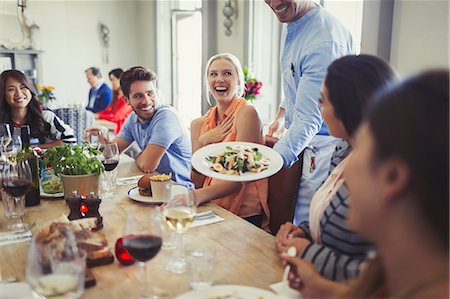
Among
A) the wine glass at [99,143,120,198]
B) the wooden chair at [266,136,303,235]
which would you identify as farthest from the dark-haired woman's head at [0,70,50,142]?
the wooden chair at [266,136,303,235]

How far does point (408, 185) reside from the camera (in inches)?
23.0

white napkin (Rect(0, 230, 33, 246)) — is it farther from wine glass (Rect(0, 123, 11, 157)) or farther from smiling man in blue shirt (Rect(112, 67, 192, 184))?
smiling man in blue shirt (Rect(112, 67, 192, 184))

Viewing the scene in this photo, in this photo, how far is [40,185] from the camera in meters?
1.90

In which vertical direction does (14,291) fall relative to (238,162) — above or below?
below

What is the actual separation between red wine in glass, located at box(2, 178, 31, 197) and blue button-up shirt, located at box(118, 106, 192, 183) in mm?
926

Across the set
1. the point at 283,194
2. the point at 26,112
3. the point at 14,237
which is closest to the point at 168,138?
the point at 283,194

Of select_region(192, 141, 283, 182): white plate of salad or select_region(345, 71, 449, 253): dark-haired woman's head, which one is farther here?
select_region(192, 141, 283, 182): white plate of salad

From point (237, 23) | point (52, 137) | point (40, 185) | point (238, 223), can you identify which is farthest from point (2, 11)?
point (238, 223)

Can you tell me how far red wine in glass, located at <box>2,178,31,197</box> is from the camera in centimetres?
149

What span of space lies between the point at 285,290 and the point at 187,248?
35 cm

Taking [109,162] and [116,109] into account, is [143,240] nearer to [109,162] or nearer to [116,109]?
[109,162]

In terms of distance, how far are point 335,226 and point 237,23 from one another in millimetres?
4154

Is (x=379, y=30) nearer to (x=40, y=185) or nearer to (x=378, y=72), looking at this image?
(x=378, y=72)

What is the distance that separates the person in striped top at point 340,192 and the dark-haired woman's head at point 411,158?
42 centimetres
